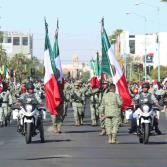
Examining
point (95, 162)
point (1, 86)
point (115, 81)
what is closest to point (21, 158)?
point (95, 162)

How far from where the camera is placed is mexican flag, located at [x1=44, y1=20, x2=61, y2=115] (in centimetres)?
2516

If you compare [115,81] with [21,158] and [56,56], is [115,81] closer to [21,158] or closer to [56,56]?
[56,56]

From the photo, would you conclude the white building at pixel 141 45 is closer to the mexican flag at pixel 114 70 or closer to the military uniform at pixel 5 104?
the military uniform at pixel 5 104

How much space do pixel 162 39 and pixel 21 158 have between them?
439 feet

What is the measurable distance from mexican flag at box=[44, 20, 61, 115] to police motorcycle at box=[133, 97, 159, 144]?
4.02 m

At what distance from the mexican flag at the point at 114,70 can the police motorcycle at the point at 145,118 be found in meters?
1.48

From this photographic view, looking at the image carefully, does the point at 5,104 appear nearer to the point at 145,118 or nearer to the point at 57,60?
the point at 57,60

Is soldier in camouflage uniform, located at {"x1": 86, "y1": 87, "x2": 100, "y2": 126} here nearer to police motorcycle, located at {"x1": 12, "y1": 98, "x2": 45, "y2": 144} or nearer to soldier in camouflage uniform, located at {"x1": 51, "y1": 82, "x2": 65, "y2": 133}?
soldier in camouflage uniform, located at {"x1": 51, "y1": 82, "x2": 65, "y2": 133}

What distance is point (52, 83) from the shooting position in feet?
83.5

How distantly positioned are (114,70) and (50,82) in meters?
2.26

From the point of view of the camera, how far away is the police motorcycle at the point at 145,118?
70.1 ft

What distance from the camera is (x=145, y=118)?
21.5 metres

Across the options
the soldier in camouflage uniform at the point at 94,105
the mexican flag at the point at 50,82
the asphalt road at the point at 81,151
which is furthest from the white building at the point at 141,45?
the asphalt road at the point at 81,151

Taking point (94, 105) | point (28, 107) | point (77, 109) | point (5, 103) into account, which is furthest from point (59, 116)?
point (5, 103)
